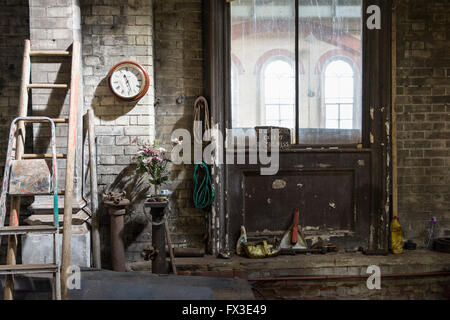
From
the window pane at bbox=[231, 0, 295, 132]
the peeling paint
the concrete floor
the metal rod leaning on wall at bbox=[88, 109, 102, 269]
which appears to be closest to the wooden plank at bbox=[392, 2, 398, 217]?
the concrete floor

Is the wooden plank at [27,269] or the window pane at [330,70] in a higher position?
the window pane at [330,70]

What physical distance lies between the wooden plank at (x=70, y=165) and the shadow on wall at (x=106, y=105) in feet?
1.29

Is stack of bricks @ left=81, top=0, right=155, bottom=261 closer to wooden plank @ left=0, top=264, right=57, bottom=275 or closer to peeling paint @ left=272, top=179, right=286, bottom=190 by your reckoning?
wooden plank @ left=0, top=264, right=57, bottom=275

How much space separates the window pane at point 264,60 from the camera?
4.21 meters

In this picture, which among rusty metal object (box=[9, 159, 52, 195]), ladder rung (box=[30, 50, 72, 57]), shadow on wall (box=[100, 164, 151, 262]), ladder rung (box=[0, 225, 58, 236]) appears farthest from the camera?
shadow on wall (box=[100, 164, 151, 262])

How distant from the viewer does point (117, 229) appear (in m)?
3.89

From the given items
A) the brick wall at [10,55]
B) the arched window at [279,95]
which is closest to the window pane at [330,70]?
the arched window at [279,95]

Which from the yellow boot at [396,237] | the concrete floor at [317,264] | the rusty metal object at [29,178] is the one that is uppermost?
the rusty metal object at [29,178]

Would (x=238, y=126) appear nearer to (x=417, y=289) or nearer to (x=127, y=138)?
(x=127, y=138)

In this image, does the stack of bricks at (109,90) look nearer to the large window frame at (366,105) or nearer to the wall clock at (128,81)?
the wall clock at (128,81)

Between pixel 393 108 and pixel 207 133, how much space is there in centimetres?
208

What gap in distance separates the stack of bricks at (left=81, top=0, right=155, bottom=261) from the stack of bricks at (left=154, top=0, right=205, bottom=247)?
169mm

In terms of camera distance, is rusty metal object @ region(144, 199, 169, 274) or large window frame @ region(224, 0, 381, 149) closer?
rusty metal object @ region(144, 199, 169, 274)

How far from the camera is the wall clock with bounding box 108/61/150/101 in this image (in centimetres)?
398
